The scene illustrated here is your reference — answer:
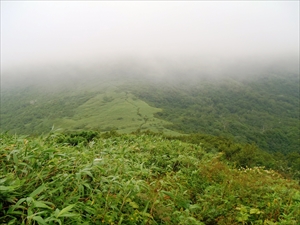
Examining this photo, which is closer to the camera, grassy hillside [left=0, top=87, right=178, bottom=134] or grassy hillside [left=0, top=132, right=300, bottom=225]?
grassy hillside [left=0, top=132, right=300, bottom=225]

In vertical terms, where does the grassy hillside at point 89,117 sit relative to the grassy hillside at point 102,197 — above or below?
below

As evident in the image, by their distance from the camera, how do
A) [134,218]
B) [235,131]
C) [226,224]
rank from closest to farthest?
[134,218] < [226,224] < [235,131]

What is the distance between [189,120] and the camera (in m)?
157

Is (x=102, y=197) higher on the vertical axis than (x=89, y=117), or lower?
higher

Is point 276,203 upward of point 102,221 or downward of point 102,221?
downward

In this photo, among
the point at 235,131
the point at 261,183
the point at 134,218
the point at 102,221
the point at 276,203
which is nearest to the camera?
the point at 102,221

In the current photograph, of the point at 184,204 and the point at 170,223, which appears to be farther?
the point at 184,204

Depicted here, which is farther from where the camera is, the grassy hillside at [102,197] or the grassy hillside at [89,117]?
the grassy hillside at [89,117]

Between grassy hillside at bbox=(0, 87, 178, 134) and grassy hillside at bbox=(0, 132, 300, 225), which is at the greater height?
grassy hillside at bbox=(0, 132, 300, 225)

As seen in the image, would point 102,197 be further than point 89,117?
No

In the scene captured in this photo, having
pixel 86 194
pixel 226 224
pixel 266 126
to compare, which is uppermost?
pixel 86 194

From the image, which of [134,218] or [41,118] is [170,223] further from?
[41,118]

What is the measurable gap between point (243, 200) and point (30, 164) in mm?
4876

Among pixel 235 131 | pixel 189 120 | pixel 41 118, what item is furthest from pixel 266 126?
pixel 41 118
